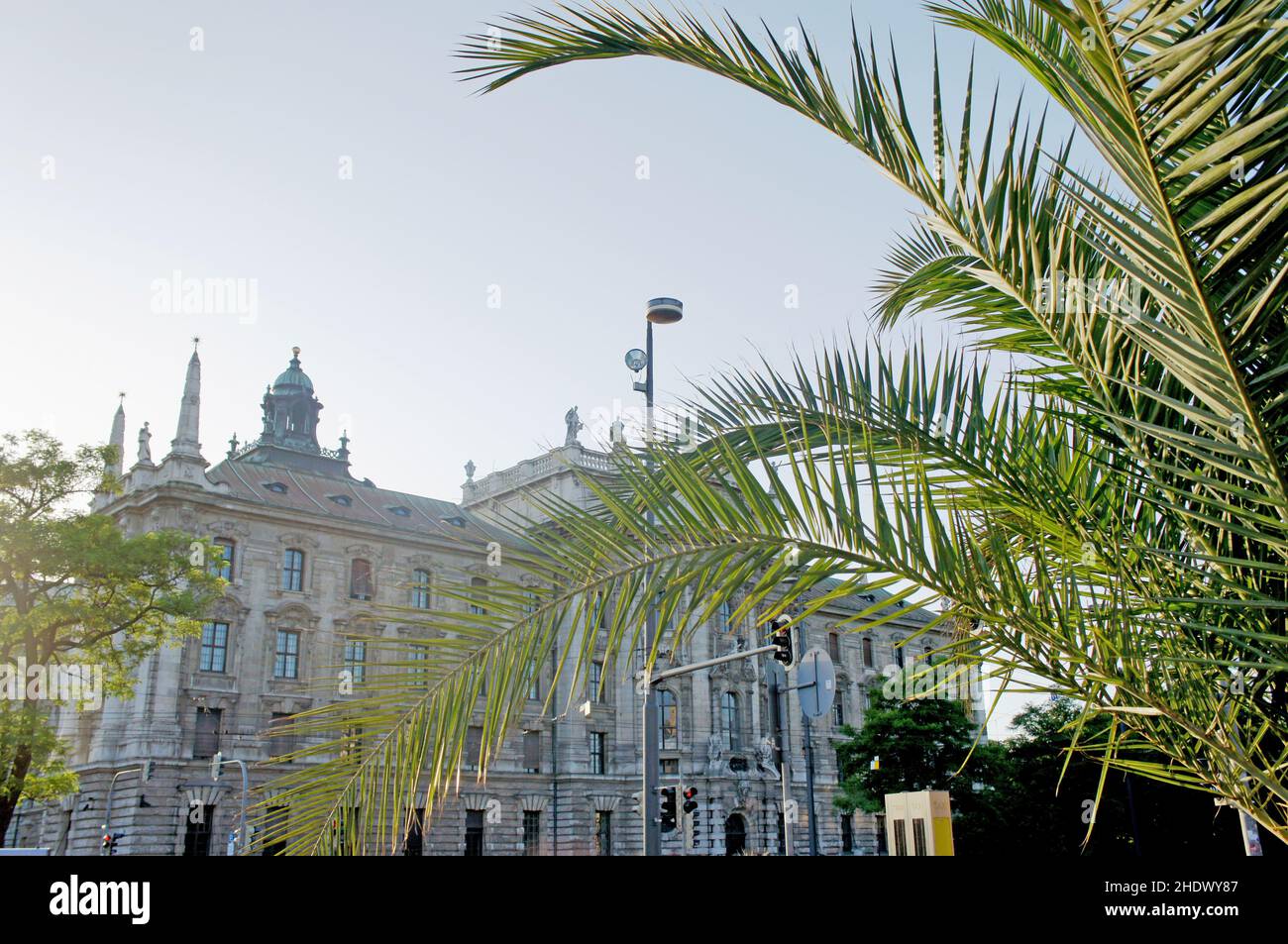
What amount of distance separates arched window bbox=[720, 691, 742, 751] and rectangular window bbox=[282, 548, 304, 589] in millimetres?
20805

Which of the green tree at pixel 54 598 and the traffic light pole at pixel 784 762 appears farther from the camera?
the traffic light pole at pixel 784 762

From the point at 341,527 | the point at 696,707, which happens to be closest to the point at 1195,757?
the point at 341,527

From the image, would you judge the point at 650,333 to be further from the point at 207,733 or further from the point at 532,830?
the point at 532,830

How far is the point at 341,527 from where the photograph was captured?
4272 cm

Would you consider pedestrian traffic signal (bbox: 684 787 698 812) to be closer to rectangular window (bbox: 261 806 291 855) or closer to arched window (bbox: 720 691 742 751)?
rectangular window (bbox: 261 806 291 855)

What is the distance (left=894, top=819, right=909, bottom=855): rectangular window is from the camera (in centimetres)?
870

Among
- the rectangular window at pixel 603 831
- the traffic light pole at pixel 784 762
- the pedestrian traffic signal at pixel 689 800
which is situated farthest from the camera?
the rectangular window at pixel 603 831

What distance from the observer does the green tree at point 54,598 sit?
23359 mm

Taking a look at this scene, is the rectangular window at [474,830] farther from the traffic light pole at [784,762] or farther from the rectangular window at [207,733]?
the traffic light pole at [784,762]

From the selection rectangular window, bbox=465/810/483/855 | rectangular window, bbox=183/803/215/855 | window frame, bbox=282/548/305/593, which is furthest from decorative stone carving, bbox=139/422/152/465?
rectangular window, bbox=465/810/483/855

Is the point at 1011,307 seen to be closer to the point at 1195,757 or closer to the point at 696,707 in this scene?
the point at 1195,757

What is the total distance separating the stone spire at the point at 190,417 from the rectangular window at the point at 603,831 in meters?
21.8

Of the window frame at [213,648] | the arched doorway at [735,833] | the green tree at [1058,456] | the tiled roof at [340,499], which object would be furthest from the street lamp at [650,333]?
the arched doorway at [735,833]
